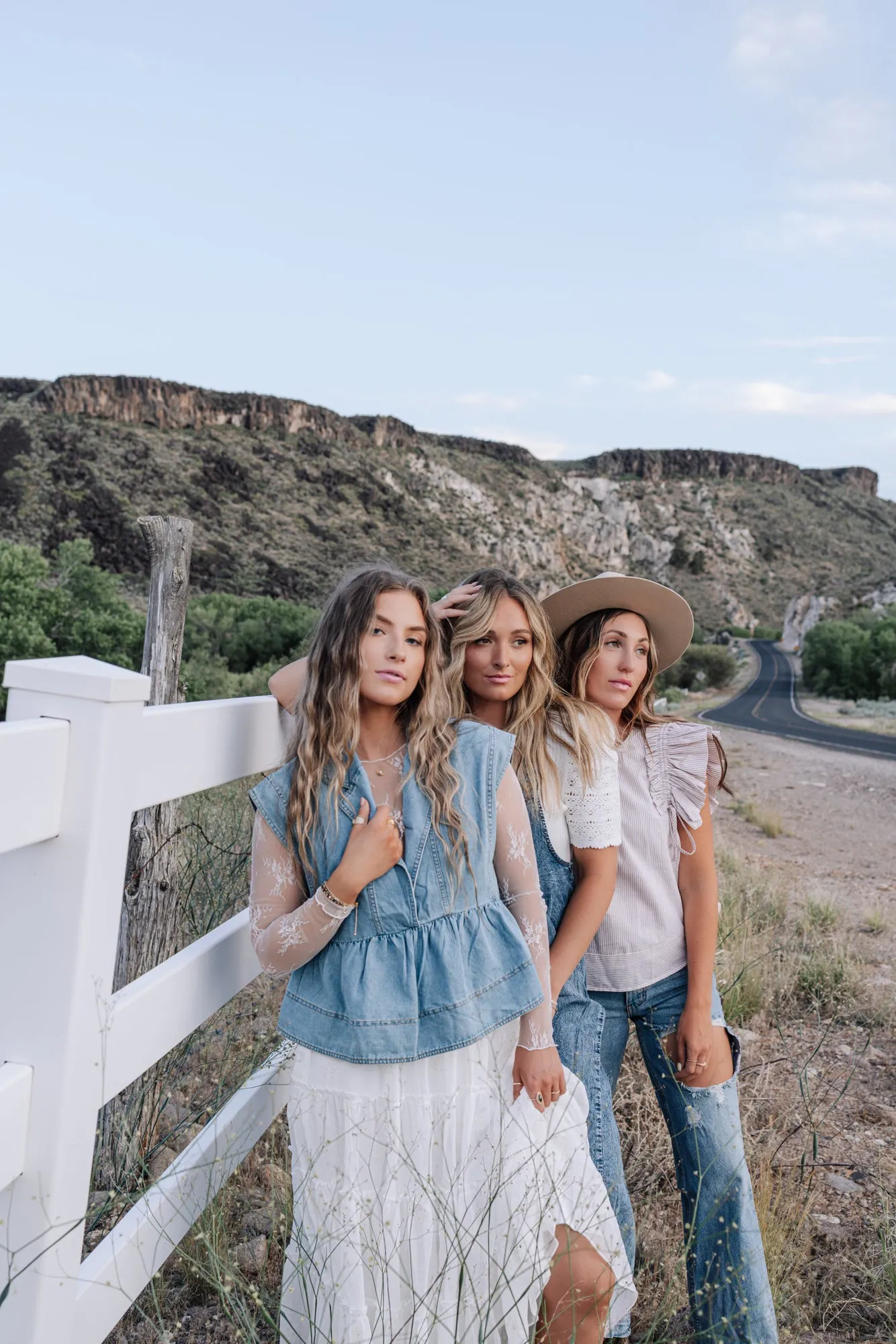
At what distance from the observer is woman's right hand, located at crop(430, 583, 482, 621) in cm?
213

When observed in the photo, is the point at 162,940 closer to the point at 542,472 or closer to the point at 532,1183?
the point at 532,1183

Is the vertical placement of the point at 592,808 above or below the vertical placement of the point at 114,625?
above

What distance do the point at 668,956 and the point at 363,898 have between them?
2.89 ft

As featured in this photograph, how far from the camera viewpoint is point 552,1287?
5.33 feet

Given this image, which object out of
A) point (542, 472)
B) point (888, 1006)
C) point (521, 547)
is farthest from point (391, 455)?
point (888, 1006)

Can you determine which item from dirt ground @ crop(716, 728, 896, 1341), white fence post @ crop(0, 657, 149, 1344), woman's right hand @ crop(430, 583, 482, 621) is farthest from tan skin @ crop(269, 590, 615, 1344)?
dirt ground @ crop(716, 728, 896, 1341)

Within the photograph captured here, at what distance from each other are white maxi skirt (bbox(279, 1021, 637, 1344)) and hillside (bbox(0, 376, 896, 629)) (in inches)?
915

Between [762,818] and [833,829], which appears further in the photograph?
[833,829]

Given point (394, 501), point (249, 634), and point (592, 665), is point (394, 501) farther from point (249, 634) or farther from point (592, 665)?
point (592, 665)

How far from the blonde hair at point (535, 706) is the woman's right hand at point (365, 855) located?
0.44 meters

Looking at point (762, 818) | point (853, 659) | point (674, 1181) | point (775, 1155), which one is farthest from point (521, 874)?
point (853, 659)

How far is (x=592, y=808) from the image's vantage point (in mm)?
2023

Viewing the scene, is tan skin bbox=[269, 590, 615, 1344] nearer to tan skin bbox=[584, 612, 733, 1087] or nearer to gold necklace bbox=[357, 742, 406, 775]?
gold necklace bbox=[357, 742, 406, 775]

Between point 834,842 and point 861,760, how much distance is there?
8.33 meters
